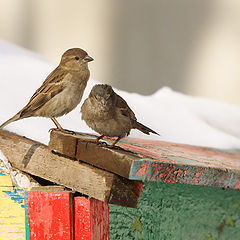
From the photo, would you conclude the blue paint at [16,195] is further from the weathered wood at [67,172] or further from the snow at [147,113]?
the snow at [147,113]

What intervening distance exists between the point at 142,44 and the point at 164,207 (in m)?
5.70

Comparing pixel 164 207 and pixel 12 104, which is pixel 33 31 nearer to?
pixel 12 104

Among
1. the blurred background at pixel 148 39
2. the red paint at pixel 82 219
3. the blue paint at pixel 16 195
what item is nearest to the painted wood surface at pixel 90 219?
the red paint at pixel 82 219

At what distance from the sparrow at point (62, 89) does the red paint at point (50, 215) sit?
1.47ft

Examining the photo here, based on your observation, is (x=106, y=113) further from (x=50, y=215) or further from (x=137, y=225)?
(x=137, y=225)

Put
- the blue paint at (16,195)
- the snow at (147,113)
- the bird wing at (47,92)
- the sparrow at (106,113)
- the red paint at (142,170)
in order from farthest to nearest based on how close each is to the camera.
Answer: the snow at (147,113) → the bird wing at (47,92) → the blue paint at (16,195) → the sparrow at (106,113) → the red paint at (142,170)

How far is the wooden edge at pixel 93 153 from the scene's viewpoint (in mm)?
2496

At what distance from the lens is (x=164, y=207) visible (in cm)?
326

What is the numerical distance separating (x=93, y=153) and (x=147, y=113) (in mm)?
1583

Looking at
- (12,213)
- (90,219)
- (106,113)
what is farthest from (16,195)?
(106,113)

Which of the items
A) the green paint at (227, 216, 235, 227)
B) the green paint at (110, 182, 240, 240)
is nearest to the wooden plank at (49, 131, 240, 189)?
the green paint at (110, 182, 240, 240)

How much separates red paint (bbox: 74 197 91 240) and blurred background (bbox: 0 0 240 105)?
581 centimetres

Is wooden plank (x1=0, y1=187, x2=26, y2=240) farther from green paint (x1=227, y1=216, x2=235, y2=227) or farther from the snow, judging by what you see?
green paint (x1=227, y1=216, x2=235, y2=227)

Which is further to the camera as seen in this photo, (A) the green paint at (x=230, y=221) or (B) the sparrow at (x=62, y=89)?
(A) the green paint at (x=230, y=221)
